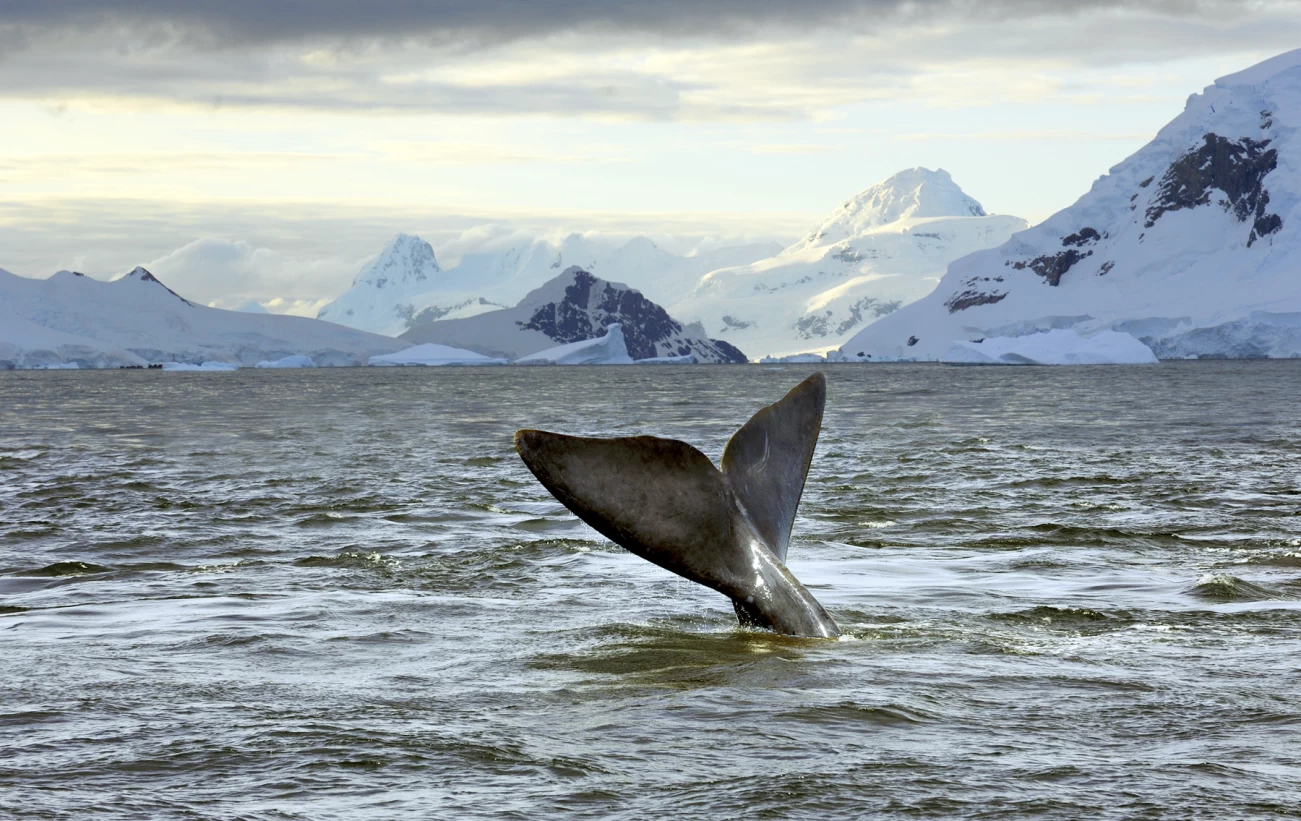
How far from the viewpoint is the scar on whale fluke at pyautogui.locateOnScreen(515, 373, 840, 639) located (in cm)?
695

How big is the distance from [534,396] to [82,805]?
62.0m

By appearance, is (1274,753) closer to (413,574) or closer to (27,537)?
(413,574)

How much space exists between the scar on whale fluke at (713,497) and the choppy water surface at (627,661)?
30 centimetres

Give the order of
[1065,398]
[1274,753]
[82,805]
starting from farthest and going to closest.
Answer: [1065,398] < [1274,753] < [82,805]

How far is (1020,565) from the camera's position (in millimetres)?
11312

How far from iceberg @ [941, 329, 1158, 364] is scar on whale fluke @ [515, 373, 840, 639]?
129922mm

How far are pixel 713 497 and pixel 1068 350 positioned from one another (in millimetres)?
135473

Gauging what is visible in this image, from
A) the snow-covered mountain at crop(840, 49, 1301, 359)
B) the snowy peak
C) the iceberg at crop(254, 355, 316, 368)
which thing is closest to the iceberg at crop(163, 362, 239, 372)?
the iceberg at crop(254, 355, 316, 368)

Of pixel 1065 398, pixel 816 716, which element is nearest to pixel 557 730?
pixel 816 716

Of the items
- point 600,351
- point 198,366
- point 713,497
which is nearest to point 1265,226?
point 600,351

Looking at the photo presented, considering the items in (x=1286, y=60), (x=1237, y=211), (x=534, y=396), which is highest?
(x=1286, y=60)

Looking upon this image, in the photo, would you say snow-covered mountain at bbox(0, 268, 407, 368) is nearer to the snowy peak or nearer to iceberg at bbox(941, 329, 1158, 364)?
iceberg at bbox(941, 329, 1158, 364)

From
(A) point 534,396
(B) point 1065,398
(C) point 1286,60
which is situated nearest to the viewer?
(B) point 1065,398

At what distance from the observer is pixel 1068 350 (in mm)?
137375
